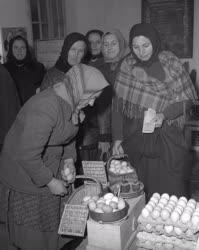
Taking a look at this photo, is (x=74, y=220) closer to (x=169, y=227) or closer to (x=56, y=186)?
(x=56, y=186)

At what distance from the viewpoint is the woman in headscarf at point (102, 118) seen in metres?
3.24

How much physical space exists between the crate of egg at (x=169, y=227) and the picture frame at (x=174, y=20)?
358 centimetres

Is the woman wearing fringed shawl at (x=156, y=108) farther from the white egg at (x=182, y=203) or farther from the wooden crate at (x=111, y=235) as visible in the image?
the wooden crate at (x=111, y=235)

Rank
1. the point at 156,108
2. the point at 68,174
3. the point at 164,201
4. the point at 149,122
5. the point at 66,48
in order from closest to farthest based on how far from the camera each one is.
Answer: the point at 164,201 → the point at 68,174 → the point at 149,122 → the point at 156,108 → the point at 66,48

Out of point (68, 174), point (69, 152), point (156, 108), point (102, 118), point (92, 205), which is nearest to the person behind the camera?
point (92, 205)

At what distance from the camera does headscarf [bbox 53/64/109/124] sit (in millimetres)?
1814

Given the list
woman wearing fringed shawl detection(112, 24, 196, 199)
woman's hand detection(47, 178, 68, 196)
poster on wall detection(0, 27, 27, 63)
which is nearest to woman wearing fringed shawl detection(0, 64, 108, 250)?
woman's hand detection(47, 178, 68, 196)

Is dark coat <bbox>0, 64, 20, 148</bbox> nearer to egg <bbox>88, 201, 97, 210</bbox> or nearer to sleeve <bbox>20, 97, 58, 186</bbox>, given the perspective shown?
sleeve <bbox>20, 97, 58, 186</bbox>

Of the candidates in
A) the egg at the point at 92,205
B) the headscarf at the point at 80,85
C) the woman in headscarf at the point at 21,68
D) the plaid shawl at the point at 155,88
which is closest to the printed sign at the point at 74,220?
the egg at the point at 92,205

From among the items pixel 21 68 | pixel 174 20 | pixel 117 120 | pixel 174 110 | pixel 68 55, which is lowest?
pixel 117 120

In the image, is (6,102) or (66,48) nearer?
(6,102)

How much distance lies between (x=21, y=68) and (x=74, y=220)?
7.46 feet

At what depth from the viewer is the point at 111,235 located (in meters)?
1.59

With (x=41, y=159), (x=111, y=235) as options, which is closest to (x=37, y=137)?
(x=41, y=159)
